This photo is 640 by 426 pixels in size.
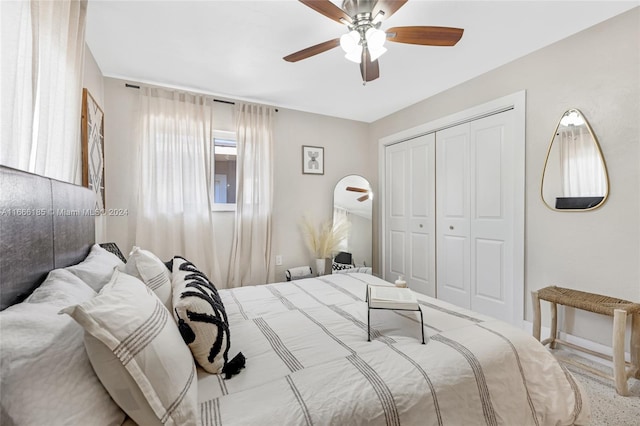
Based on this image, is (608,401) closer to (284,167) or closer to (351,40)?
(351,40)

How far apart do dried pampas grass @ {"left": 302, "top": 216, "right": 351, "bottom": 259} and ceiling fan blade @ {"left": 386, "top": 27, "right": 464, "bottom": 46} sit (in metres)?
2.34

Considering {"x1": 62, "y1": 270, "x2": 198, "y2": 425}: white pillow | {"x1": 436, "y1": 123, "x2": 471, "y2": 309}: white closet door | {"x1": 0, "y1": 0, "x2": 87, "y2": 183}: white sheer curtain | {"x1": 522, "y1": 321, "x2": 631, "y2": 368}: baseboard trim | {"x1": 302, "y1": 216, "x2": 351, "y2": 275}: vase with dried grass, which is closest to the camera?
{"x1": 62, "y1": 270, "x2": 198, "y2": 425}: white pillow

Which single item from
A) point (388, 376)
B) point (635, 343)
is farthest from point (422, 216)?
point (388, 376)

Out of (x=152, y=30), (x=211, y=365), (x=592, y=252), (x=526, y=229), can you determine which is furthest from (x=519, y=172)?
(x=152, y=30)

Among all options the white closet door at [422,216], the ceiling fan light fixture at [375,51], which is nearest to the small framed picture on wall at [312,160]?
the white closet door at [422,216]

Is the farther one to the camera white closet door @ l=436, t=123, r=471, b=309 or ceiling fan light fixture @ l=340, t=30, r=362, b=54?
white closet door @ l=436, t=123, r=471, b=309

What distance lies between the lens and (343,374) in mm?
939

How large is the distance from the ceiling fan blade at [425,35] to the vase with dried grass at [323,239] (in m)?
2.34

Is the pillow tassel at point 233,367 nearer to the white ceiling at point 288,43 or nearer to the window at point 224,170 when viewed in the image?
the white ceiling at point 288,43

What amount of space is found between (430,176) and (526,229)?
3.85 ft

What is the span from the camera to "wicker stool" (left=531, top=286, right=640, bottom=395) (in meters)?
1.60

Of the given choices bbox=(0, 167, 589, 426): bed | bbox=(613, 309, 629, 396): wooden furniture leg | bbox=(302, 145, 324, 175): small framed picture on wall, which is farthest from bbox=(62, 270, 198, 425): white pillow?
bbox=(302, 145, 324, 175): small framed picture on wall

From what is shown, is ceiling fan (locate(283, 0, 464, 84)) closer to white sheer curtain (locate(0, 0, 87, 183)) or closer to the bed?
white sheer curtain (locate(0, 0, 87, 183))

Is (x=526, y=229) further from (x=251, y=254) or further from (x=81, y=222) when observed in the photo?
(x=81, y=222)
